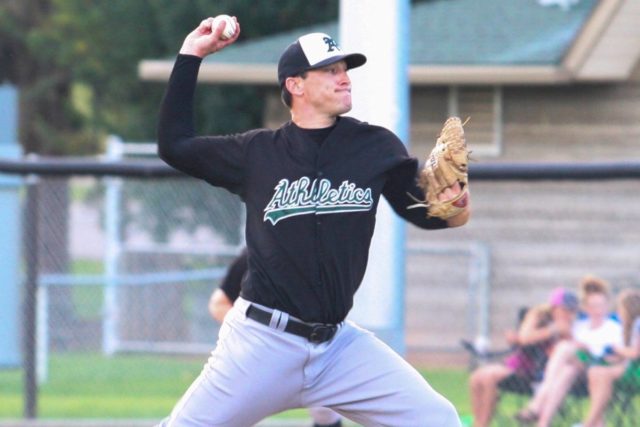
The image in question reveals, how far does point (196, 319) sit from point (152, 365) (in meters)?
0.95

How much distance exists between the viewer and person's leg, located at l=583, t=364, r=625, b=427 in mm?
7406

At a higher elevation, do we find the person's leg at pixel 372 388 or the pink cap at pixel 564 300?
the person's leg at pixel 372 388

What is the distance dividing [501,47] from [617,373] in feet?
27.1

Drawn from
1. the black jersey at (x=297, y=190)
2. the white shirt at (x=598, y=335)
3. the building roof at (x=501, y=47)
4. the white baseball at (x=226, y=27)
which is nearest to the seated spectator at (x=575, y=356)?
the white shirt at (x=598, y=335)

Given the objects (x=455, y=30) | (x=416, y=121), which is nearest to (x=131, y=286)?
(x=416, y=121)

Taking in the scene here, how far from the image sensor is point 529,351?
7938 mm

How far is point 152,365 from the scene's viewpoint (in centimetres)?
1065

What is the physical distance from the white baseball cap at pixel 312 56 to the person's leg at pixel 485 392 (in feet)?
10.9

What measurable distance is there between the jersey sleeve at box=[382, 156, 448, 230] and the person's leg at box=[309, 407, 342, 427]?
146cm

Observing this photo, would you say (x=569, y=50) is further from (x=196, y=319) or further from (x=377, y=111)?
(x=377, y=111)

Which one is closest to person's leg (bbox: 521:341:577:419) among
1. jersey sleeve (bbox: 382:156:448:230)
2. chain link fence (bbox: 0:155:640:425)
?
chain link fence (bbox: 0:155:640:425)

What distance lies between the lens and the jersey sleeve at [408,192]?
510 cm

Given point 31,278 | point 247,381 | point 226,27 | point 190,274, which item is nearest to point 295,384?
point 247,381

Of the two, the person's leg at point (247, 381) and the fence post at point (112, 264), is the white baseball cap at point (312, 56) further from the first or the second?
the fence post at point (112, 264)
